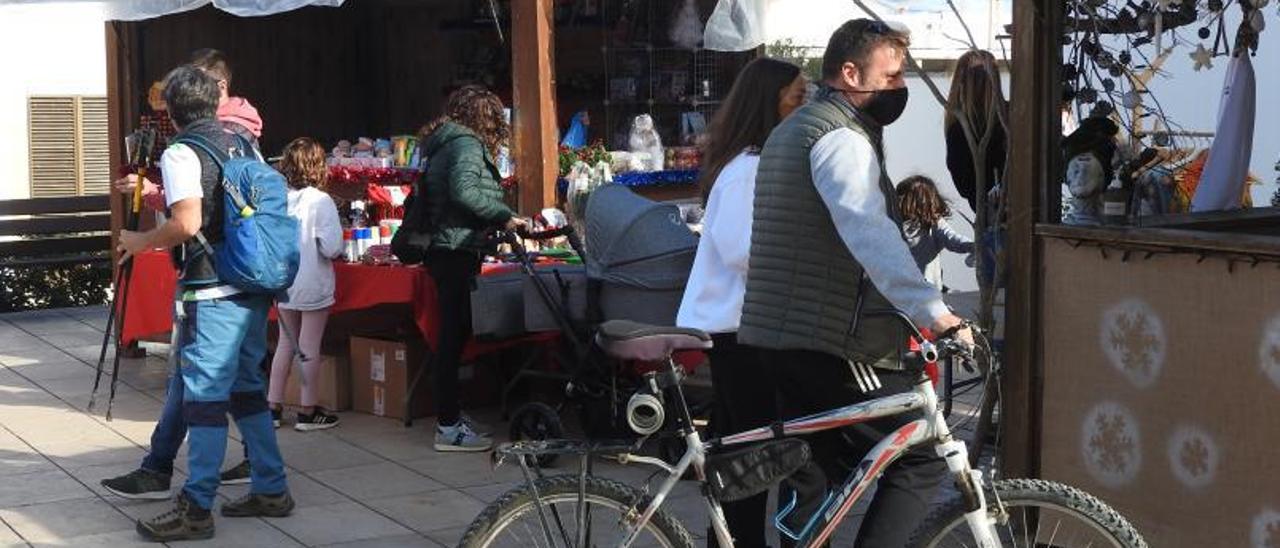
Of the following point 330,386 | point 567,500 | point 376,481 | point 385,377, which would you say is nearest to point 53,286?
point 330,386

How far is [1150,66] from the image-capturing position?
23.1ft

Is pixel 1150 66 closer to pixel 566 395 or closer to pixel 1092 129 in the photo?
pixel 1092 129

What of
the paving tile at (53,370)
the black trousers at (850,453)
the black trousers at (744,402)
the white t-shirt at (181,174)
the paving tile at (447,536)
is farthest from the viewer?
the paving tile at (53,370)

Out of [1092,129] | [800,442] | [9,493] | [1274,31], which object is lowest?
[9,493]

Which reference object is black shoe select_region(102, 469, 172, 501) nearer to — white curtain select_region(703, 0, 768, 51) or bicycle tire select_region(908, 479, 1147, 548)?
bicycle tire select_region(908, 479, 1147, 548)

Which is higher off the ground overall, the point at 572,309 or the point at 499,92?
the point at 499,92

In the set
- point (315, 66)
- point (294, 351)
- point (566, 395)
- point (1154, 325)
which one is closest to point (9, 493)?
point (294, 351)

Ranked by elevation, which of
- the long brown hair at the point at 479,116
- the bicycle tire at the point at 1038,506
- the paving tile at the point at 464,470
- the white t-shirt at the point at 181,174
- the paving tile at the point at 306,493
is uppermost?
the long brown hair at the point at 479,116

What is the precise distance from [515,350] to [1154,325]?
4.02 meters

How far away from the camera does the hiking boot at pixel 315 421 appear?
28.5ft

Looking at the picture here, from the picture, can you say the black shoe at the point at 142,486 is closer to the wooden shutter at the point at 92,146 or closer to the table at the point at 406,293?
the table at the point at 406,293

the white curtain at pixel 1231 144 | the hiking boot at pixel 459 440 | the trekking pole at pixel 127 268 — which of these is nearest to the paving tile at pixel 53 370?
the trekking pole at pixel 127 268

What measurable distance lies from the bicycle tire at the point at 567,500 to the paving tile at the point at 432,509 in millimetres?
2261

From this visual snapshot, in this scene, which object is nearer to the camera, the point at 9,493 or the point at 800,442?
the point at 800,442
